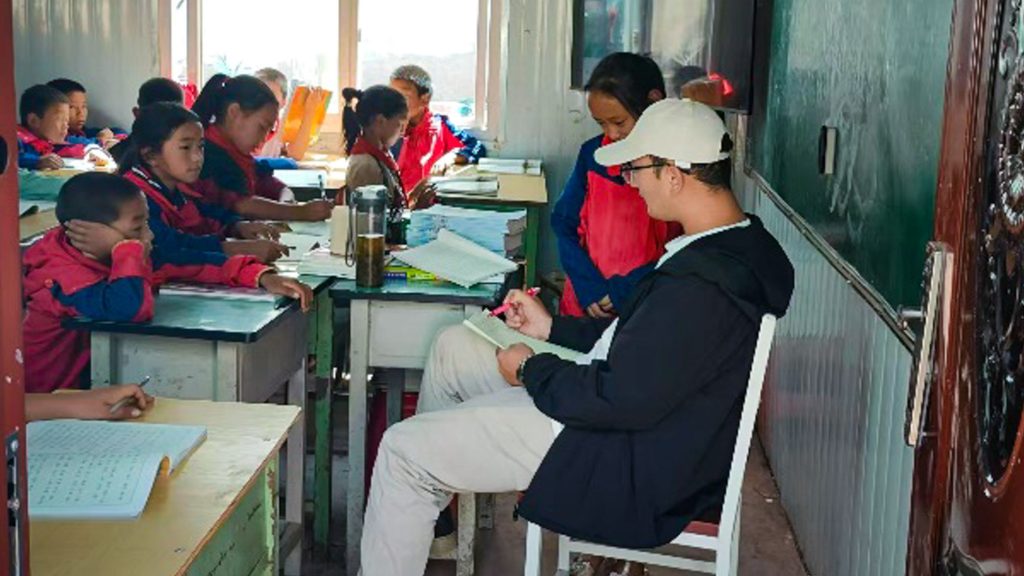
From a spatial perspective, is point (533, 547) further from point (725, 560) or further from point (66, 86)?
point (66, 86)

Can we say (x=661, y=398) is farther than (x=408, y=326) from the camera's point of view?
No

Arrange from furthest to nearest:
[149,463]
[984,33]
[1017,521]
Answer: [149,463] → [984,33] → [1017,521]

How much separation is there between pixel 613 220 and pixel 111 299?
1434 mm

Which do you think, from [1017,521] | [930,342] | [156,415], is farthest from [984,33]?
[156,415]

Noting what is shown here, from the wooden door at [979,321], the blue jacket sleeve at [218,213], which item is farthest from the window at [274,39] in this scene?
the wooden door at [979,321]

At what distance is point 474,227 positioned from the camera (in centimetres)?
376

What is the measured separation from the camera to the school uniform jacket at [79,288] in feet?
8.63

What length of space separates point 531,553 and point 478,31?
4.82 metres

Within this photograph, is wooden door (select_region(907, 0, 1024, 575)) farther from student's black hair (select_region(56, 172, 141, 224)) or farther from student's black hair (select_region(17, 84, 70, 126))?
student's black hair (select_region(17, 84, 70, 126))

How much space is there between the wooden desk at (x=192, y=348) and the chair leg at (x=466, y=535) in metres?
0.55

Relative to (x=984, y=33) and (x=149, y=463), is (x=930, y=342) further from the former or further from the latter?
(x=149, y=463)

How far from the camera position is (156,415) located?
194 cm

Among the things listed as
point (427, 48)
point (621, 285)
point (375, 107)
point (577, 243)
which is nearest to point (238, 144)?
point (375, 107)

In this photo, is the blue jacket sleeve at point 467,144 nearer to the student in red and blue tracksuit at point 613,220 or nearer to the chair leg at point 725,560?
the student in red and blue tracksuit at point 613,220
